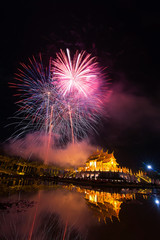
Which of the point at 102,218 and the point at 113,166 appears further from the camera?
the point at 113,166

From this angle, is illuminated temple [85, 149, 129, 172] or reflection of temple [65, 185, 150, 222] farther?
illuminated temple [85, 149, 129, 172]

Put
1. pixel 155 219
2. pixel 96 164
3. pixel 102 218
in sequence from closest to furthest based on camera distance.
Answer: pixel 102 218 < pixel 155 219 < pixel 96 164

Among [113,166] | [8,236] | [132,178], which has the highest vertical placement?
[113,166]

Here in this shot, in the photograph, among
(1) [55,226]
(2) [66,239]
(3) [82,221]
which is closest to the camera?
(2) [66,239]

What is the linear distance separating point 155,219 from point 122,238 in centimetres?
489

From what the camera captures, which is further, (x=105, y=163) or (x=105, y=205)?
(x=105, y=163)

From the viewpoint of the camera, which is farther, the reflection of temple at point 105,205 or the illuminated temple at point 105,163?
the illuminated temple at point 105,163

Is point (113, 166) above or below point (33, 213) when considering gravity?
above

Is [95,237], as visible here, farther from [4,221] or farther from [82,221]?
[4,221]

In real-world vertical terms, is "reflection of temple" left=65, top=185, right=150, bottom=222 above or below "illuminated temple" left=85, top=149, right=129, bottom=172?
below

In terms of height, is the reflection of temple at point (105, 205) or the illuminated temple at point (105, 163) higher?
the illuminated temple at point (105, 163)

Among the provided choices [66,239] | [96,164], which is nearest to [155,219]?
[66,239]

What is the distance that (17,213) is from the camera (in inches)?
343

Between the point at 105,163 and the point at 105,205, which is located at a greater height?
the point at 105,163
